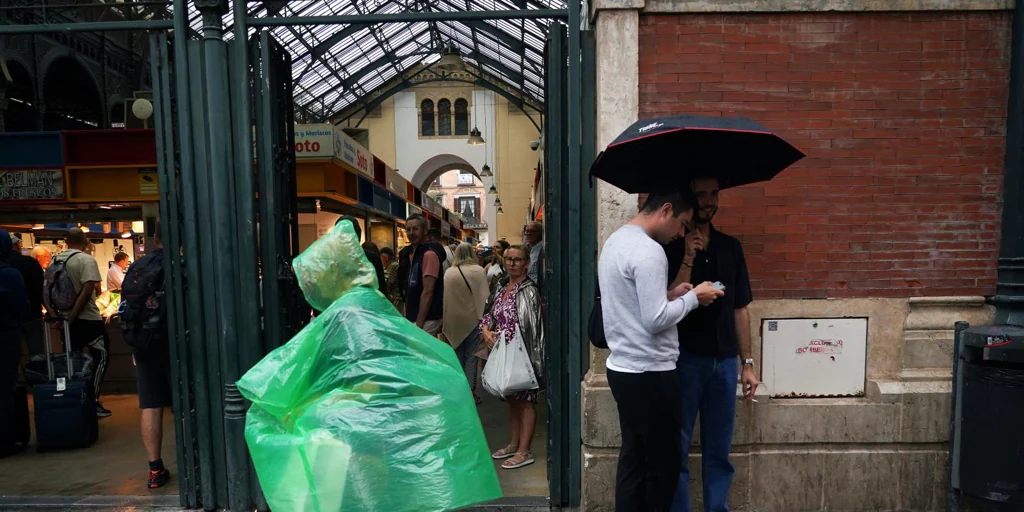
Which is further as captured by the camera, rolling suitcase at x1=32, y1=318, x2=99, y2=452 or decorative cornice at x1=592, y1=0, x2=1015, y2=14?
rolling suitcase at x1=32, y1=318, x2=99, y2=452

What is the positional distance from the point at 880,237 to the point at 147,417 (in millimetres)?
4820

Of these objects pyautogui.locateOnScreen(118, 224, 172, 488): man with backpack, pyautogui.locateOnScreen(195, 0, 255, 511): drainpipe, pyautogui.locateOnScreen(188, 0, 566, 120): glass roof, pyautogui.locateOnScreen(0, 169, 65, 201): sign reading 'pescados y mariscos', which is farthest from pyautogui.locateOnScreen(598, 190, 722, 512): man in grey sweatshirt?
pyautogui.locateOnScreen(188, 0, 566, 120): glass roof

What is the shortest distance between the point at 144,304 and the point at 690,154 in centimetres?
351

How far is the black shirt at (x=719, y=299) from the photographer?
2.88 m

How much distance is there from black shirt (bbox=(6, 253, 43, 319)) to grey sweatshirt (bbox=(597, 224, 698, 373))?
552 centimetres

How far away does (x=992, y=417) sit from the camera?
3.14 meters

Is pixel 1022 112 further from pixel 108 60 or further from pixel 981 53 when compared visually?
pixel 108 60

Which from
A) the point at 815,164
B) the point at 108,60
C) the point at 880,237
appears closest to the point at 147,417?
the point at 815,164

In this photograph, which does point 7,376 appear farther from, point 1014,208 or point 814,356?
point 1014,208

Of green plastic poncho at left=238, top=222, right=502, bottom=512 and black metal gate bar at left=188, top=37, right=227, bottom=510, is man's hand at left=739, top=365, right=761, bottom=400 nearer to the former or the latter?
green plastic poncho at left=238, top=222, right=502, bottom=512

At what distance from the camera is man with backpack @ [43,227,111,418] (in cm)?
537

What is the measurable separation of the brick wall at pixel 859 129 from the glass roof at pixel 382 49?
15.6 m

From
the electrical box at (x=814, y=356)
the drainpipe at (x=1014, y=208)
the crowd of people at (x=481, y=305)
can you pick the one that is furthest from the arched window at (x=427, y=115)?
the drainpipe at (x=1014, y=208)

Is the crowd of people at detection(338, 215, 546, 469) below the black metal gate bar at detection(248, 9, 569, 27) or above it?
below
